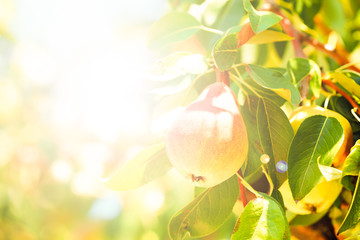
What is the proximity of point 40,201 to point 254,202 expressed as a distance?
Answer: 1.44 meters

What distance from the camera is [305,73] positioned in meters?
0.53

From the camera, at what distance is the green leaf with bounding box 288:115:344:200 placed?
42cm

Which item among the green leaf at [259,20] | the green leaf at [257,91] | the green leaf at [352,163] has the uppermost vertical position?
the green leaf at [259,20]

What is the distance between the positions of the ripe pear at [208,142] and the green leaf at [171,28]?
0.20m

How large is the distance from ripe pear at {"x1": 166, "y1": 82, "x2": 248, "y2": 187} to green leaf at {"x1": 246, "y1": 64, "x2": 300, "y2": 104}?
51 mm

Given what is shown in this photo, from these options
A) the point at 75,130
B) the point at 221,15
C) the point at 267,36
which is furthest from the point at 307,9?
the point at 75,130

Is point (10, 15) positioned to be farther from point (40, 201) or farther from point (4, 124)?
point (40, 201)

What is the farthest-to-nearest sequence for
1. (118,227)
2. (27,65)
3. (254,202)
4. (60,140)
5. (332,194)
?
1. (27,65)
2. (60,140)
3. (118,227)
4. (332,194)
5. (254,202)

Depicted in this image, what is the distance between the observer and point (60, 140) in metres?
1.60

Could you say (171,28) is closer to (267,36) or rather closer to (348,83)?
(267,36)

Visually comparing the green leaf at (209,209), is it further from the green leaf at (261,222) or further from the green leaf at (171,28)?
the green leaf at (171,28)

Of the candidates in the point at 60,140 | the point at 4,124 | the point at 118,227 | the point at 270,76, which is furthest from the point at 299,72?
the point at 4,124

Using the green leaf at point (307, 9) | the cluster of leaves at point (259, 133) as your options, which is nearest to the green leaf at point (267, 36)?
the cluster of leaves at point (259, 133)

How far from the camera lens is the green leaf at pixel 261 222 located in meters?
0.37
